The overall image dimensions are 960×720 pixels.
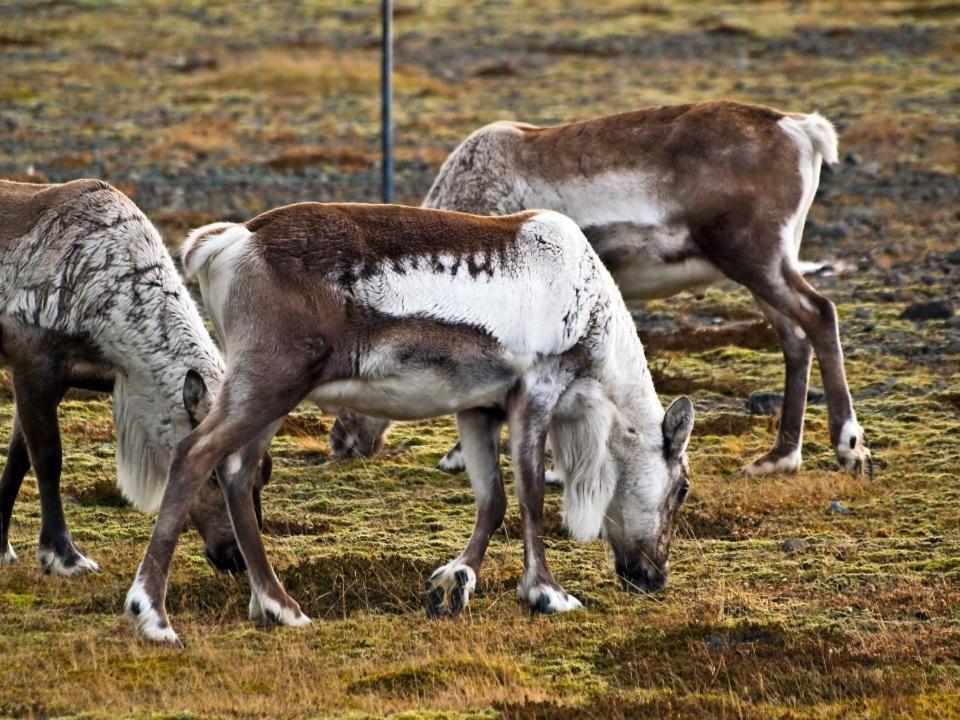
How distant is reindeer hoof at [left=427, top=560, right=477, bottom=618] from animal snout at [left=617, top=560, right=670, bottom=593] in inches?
34.3

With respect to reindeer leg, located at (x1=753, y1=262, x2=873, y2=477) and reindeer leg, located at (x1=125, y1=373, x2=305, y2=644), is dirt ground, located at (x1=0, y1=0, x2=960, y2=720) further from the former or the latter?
reindeer leg, located at (x1=753, y1=262, x2=873, y2=477)

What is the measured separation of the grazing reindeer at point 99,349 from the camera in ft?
25.0

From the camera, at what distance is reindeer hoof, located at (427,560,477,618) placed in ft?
23.6

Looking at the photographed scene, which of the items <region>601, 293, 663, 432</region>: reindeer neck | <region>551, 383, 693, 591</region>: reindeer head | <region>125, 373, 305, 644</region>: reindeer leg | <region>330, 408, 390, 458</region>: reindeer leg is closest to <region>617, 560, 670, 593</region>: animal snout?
<region>551, 383, 693, 591</region>: reindeer head

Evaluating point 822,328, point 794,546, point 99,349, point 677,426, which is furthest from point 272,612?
point 822,328

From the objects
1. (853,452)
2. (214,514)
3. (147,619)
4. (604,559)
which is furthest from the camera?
(853,452)

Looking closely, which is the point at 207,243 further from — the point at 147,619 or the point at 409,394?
the point at 147,619

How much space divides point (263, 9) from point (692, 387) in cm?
4217

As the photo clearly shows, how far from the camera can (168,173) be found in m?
22.5

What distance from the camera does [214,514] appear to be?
756cm

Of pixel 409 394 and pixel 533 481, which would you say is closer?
pixel 409 394

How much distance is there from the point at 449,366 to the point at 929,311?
8.05 m

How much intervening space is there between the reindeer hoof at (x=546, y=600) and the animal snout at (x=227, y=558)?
4.60ft

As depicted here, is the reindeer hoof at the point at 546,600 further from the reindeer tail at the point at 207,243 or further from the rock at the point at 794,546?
the reindeer tail at the point at 207,243
